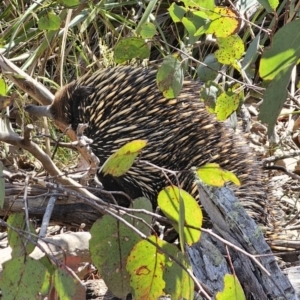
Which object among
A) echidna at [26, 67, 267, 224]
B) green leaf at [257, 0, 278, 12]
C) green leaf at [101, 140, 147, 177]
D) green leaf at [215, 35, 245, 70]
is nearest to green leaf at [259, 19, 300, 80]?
green leaf at [101, 140, 147, 177]

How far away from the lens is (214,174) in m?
0.89

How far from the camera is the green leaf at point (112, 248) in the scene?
0.87 m

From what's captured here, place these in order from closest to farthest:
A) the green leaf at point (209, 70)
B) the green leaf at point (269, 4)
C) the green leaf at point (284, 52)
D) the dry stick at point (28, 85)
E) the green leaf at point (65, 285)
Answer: the green leaf at point (284, 52) → the green leaf at point (65, 285) → the green leaf at point (269, 4) → the green leaf at point (209, 70) → the dry stick at point (28, 85)

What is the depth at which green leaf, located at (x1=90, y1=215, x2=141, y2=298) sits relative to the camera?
0.87m

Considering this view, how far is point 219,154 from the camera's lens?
260 centimetres

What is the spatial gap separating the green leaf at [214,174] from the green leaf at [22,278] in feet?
0.79

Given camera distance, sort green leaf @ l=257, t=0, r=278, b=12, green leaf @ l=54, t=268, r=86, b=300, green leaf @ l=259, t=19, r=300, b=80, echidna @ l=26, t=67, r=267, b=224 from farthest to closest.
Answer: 1. echidna @ l=26, t=67, r=267, b=224
2. green leaf @ l=257, t=0, r=278, b=12
3. green leaf @ l=54, t=268, r=86, b=300
4. green leaf @ l=259, t=19, r=300, b=80

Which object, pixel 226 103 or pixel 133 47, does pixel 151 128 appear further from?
pixel 133 47

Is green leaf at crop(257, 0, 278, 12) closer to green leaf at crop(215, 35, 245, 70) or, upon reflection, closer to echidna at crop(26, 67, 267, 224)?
green leaf at crop(215, 35, 245, 70)

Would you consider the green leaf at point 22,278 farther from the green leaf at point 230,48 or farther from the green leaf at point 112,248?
the green leaf at point 230,48

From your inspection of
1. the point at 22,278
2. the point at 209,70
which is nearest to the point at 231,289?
the point at 22,278

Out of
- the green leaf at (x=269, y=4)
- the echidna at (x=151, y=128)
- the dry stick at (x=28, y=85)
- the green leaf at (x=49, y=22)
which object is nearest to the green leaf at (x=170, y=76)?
the green leaf at (x=269, y=4)

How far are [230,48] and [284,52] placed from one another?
885mm

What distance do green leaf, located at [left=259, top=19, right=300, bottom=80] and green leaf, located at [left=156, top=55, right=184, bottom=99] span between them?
26.2 inches
